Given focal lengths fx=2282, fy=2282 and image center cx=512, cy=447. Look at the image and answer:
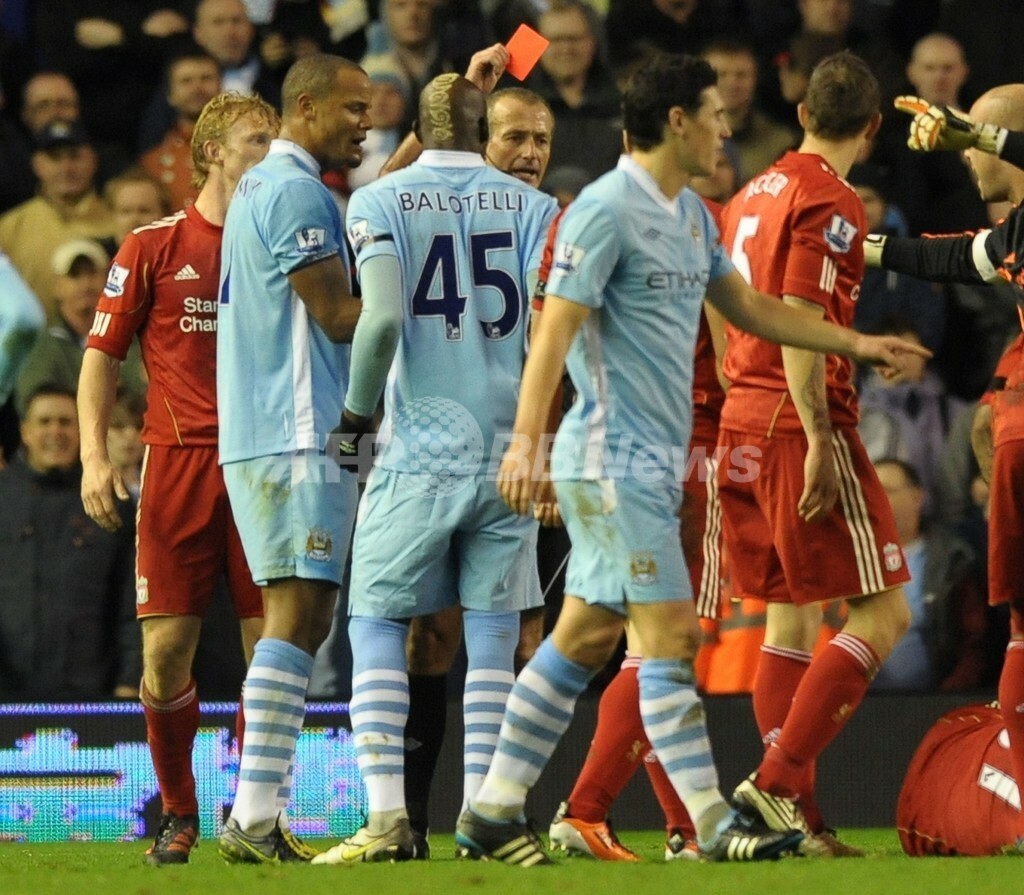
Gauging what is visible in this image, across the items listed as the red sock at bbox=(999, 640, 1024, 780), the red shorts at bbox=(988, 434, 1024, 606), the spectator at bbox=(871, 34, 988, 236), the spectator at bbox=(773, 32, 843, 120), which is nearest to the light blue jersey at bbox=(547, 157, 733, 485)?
the red shorts at bbox=(988, 434, 1024, 606)

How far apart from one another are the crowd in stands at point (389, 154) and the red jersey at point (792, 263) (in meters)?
2.67

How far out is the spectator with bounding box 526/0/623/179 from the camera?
11102mm

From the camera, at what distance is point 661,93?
6.00m

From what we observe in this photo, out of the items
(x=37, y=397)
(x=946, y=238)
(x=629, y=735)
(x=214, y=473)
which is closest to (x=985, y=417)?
(x=946, y=238)

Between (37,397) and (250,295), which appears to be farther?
(37,397)

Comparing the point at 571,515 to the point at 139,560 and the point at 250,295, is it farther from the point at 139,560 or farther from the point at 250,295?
the point at 139,560

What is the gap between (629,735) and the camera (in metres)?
6.91

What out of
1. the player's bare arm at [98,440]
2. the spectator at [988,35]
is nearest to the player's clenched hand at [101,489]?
the player's bare arm at [98,440]

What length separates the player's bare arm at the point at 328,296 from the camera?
647 cm

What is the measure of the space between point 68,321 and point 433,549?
4.67 metres

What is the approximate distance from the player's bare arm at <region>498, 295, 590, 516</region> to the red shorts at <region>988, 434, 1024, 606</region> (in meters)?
1.59

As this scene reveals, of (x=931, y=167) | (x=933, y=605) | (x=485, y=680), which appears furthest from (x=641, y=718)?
(x=931, y=167)

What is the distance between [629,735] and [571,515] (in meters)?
1.19

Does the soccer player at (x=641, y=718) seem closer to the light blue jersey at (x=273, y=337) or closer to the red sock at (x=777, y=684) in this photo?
the red sock at (x=777, y=684)
